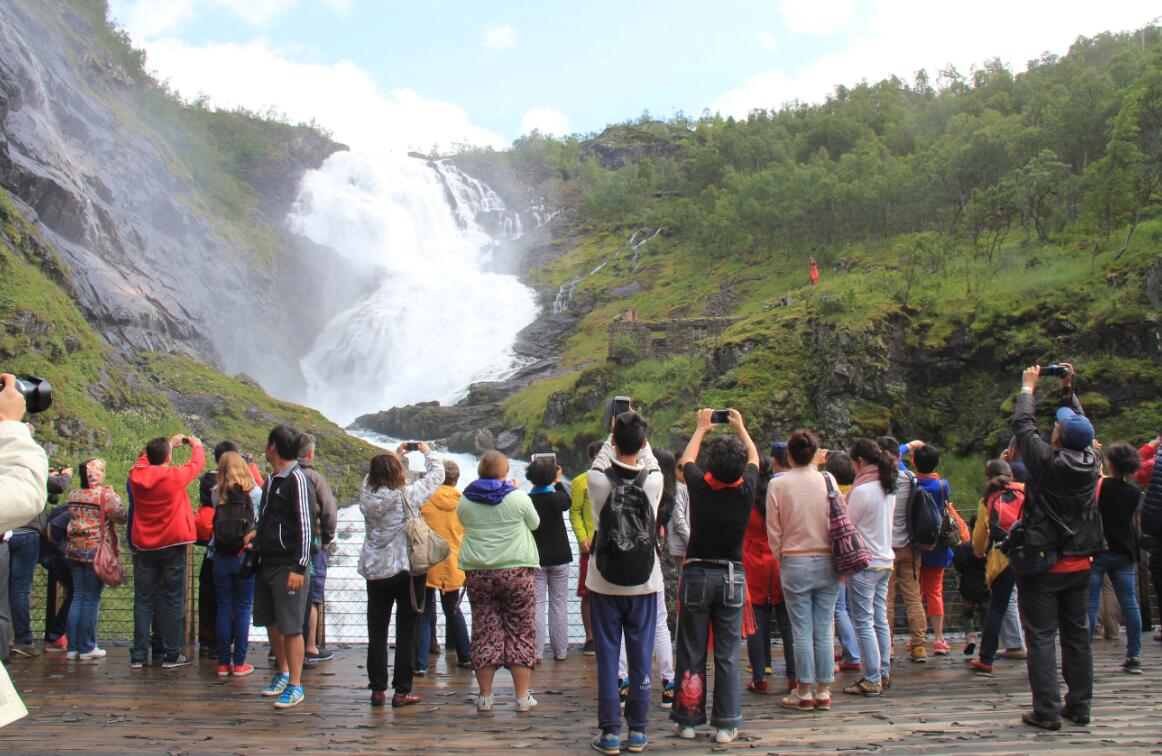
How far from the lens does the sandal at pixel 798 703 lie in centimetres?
579

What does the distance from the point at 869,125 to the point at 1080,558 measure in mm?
52481

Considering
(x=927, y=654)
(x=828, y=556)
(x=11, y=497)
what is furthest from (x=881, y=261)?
(x=11, y=497)

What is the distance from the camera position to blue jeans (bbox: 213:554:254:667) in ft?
22.8

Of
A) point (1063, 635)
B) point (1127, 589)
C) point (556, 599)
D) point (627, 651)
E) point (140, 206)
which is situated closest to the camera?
point (627, 651)

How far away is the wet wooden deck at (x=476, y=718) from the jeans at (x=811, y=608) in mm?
334

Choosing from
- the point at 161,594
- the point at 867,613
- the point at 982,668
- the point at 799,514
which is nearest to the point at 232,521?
the point at 161,594

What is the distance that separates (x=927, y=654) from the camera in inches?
303

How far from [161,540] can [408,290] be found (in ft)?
153

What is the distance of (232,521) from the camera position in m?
6.80

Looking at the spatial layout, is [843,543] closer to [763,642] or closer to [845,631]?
[763,642]

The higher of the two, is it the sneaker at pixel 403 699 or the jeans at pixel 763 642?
the jeans at pixel 763 642

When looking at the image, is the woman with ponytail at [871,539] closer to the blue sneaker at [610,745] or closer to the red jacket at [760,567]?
the red jacket at [760,567]

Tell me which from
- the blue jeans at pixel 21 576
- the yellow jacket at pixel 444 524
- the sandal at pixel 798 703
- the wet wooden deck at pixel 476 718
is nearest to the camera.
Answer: the wet wooden deck at pixel 476 718

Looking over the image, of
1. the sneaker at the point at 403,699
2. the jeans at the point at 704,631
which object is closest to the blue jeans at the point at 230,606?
the sneaker at the point at 403,699
